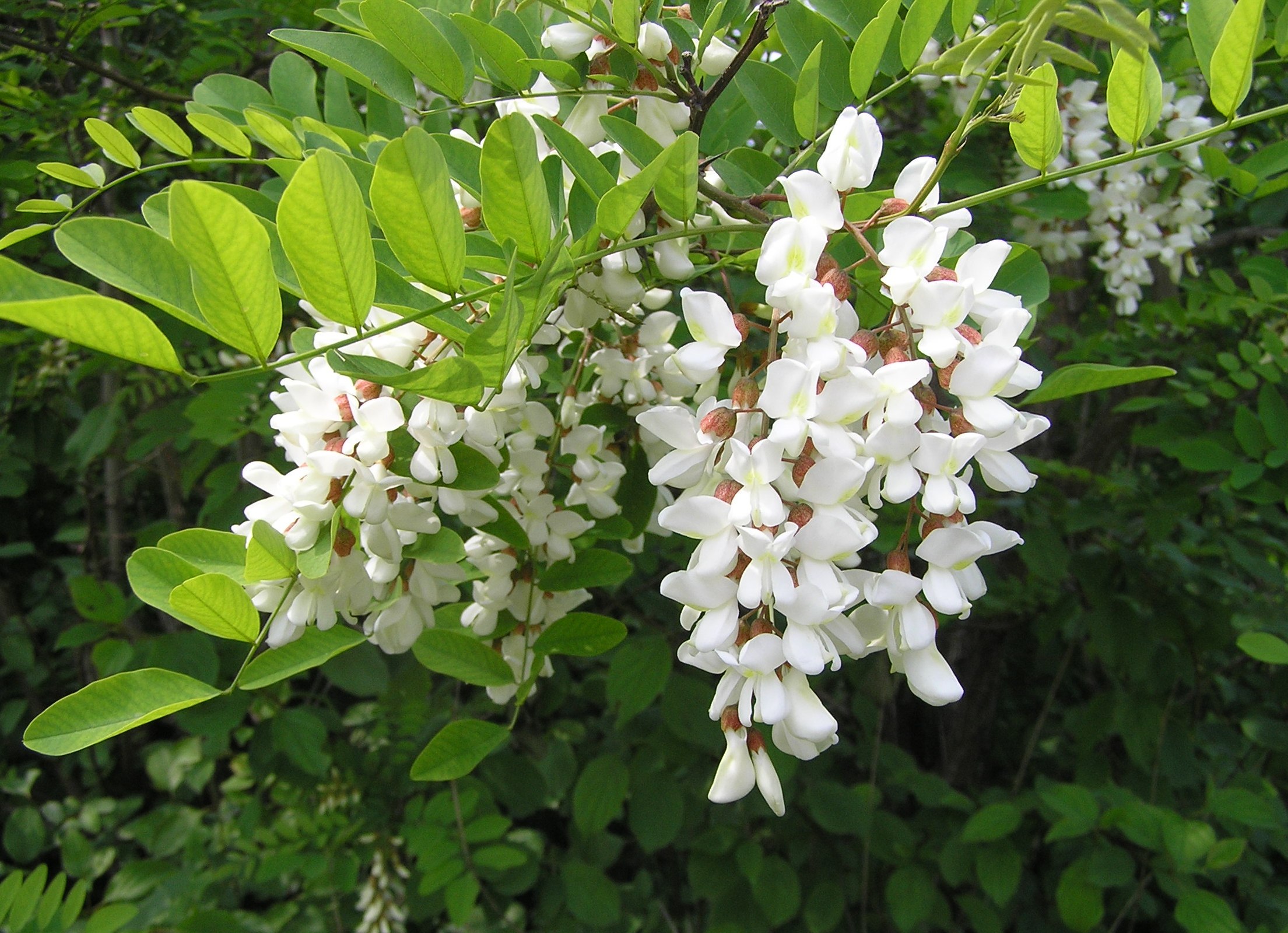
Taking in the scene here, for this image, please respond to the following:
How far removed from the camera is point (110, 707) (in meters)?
0.56

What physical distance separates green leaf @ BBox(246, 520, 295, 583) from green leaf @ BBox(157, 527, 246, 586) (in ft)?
0.14

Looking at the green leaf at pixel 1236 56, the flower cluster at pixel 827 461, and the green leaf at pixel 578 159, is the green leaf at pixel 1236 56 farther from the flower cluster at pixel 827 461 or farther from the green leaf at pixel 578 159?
the green leaf at pixel 578 159

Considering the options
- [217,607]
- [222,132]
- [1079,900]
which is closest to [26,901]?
[217,607]

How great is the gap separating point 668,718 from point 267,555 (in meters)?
0.89

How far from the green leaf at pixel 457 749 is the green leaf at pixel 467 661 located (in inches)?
1.6

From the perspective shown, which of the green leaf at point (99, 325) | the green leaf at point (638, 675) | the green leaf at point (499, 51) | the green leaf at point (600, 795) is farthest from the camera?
the green leaf at point (600, 795)

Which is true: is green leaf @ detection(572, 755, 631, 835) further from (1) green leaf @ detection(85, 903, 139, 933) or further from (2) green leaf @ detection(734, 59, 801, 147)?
(2) green leaf @ detection(734, 59, 801, 147)

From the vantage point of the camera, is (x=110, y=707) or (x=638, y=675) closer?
(x=110, y=707)

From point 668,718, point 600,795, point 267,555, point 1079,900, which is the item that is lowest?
point 1079,900

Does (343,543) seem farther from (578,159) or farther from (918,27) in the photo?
(918,27)

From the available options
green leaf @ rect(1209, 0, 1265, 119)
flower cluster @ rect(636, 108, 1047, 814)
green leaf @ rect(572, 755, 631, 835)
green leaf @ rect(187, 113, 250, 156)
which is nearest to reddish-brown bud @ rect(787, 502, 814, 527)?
flower cluster @ rect(636, 108, 1047, 814)

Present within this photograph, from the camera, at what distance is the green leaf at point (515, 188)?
1.69ft

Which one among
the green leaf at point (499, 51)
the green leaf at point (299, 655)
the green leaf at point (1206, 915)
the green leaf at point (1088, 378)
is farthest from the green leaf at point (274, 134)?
the green leaf at point (1206, 915)

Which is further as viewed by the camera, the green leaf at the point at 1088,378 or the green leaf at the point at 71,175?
the green leaf at the point at 71,175
